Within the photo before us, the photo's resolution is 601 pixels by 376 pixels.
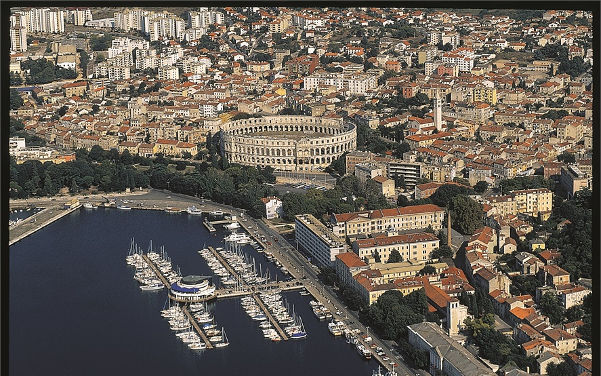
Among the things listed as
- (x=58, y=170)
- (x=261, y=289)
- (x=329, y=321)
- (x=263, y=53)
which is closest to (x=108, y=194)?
(x=58, y=170)

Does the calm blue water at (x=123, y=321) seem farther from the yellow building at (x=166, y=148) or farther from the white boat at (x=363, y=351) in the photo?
the yellow building at (x=166, y=148)

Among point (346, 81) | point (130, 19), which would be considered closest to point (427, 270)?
point (346, 81)

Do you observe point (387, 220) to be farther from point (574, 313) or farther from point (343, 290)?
point (574, 313)

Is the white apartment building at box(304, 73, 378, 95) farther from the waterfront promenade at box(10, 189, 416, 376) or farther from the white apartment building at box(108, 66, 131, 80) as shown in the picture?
the waterfront promenade at box(10, 189, 416, 376)

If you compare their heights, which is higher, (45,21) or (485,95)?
(45,21)

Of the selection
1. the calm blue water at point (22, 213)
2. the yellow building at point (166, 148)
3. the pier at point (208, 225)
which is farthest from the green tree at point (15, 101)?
the pier at point (208, 225)
